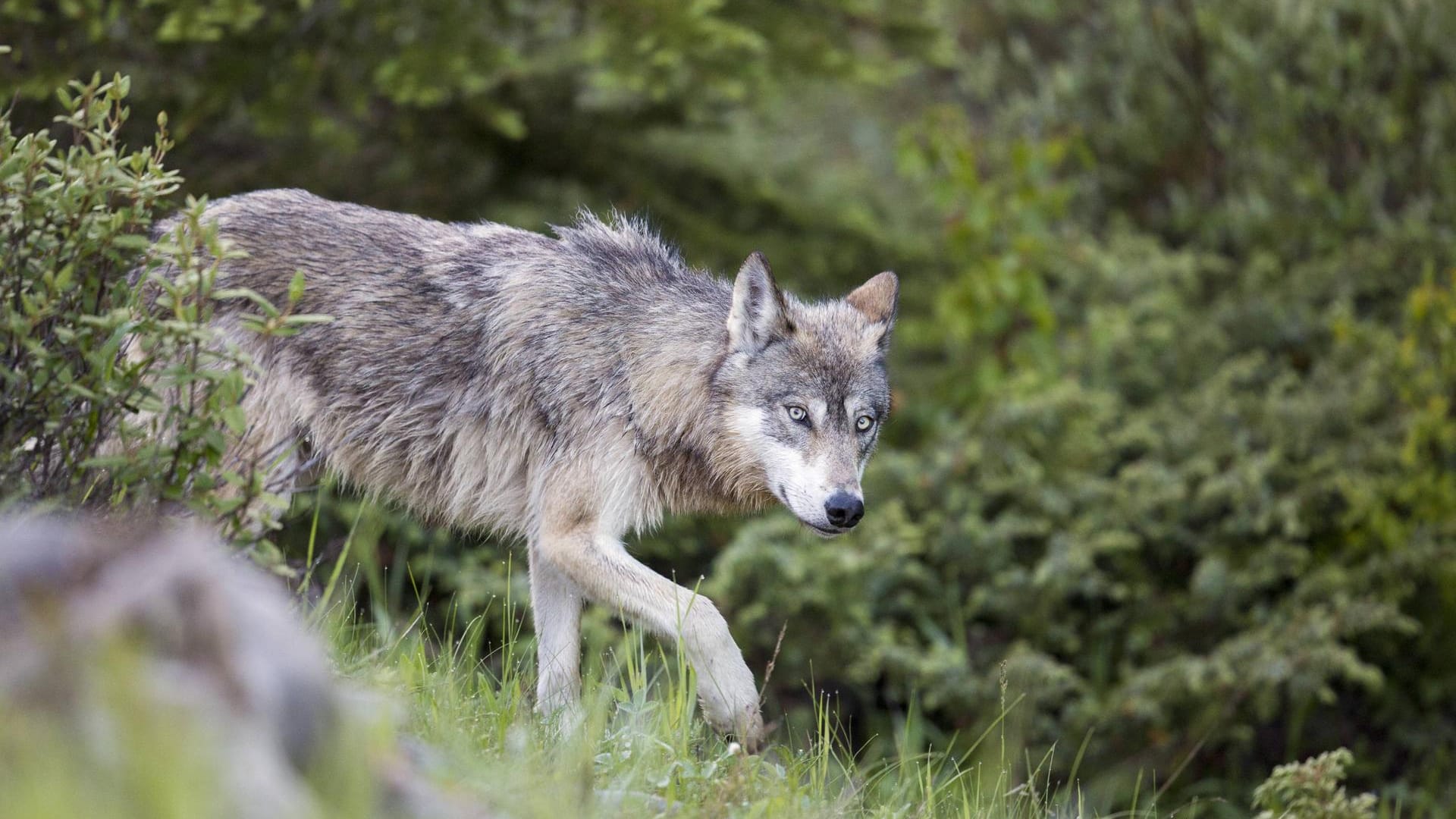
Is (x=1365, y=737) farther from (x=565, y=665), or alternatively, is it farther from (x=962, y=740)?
(x=565, y=665)

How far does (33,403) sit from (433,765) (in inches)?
65.1

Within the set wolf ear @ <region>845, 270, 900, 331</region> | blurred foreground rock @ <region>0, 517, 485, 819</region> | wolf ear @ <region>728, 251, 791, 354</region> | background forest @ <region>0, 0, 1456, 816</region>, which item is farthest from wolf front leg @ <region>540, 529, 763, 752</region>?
blurred foreground rock @ <region>0, 517, 485, 819</region>

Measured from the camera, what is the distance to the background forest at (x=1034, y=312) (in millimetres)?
7723

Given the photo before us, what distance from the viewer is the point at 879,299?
19.8 feet

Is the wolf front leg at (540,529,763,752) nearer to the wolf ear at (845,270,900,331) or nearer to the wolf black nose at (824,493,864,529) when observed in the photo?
the wolf black nose at (824,493,864,529)

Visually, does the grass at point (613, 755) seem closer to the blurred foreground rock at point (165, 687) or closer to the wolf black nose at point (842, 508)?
the blurred foreground rock at point (165, 687)

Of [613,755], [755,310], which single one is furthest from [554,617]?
[613,755]

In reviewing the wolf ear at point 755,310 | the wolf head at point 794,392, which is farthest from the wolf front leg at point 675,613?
the wolf ear at point 755,310

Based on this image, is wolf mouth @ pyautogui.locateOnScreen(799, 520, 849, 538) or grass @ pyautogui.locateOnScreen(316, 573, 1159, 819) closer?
grass @ pyautogui.locateOnScreen(316, 573, 1159, 819)

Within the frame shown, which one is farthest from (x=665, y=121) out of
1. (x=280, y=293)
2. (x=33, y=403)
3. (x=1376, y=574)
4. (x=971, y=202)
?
(x=33, y=403)

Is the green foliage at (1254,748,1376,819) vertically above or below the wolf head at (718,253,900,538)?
below

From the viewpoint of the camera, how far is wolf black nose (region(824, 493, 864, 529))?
506cm

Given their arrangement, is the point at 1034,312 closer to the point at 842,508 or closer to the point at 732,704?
the point at 842,508

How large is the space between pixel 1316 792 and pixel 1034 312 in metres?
6.64
